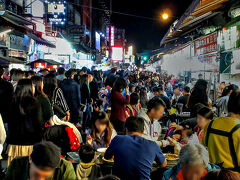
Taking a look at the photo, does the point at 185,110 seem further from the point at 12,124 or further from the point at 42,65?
the point at 42,65

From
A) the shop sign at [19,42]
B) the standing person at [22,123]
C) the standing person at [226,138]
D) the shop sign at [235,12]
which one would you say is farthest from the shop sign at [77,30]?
the standing person at [226,138]

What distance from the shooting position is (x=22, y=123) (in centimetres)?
477

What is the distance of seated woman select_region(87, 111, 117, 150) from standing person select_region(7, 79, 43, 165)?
120 centimetres

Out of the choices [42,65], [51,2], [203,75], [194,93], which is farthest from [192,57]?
[51,2]

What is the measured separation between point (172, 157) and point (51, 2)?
2365cm

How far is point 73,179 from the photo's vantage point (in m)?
3.08

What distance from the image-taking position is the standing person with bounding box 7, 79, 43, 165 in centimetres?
476

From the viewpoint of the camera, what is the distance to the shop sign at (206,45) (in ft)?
46.5

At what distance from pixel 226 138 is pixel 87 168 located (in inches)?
73.4

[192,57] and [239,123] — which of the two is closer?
[239,123]

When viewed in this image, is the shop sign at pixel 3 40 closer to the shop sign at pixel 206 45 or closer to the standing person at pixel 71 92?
the standing person at pixel 71 92

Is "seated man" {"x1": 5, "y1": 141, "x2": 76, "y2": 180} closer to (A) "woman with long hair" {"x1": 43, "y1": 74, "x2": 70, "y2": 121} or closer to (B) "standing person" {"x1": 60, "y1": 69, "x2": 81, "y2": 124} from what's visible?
(A) "woman with long hair" {"x1": 43, "y1": 74, "x2": 70, "y2": 121}

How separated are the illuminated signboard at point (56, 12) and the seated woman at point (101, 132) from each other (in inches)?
820

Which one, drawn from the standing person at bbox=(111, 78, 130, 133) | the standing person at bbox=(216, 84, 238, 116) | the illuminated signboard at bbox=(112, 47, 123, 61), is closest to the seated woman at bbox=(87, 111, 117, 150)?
the standing person at bbox=(111, 78, 130, 133)
